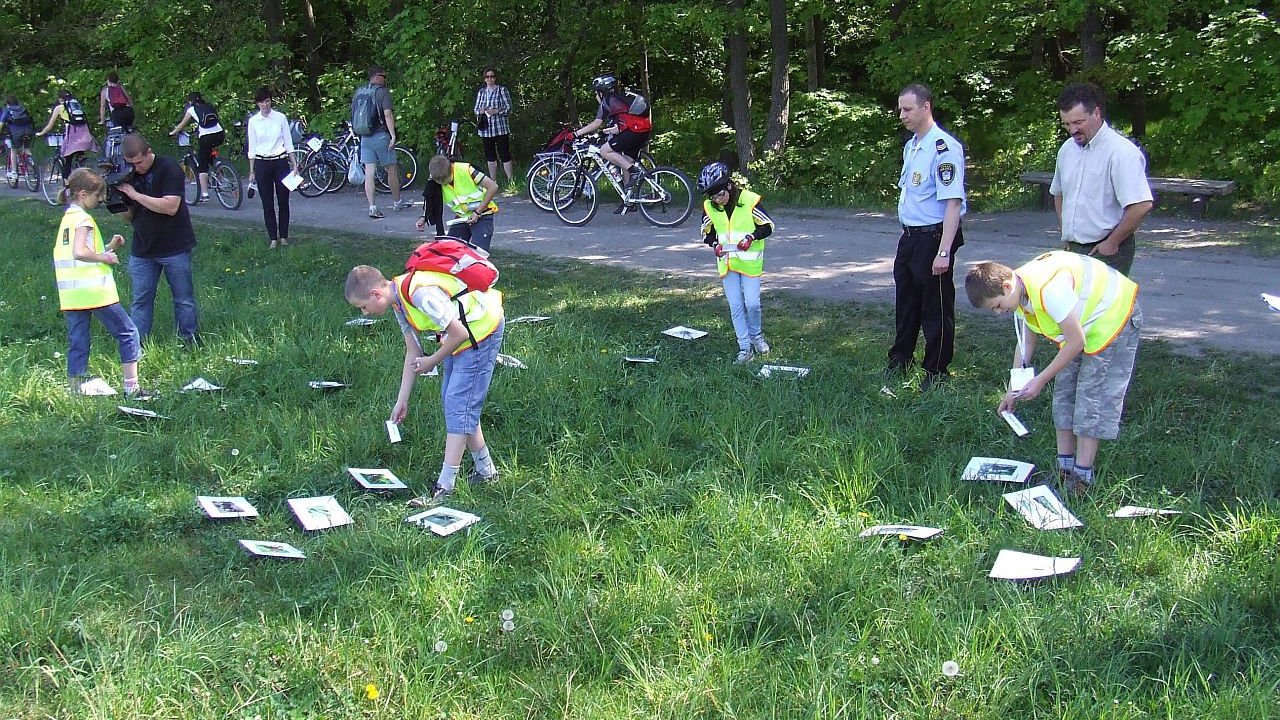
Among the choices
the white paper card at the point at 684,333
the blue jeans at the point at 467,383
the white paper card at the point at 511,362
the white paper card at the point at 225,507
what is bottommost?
the white paper card at the point at 225,507

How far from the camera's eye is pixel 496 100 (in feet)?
50.4

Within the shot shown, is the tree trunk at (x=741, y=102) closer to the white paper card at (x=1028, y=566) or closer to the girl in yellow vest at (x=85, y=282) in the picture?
the girl in yellow vest at (x=85, y=282)

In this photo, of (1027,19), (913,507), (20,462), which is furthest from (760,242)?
(1027,19)

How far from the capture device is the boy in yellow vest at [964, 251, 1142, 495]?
4.69 meters

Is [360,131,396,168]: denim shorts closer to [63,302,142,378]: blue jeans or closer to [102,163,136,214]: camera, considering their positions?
[102,163,136,214]: camera

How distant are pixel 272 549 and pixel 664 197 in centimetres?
897

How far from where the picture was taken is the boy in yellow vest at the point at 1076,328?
15.4ft

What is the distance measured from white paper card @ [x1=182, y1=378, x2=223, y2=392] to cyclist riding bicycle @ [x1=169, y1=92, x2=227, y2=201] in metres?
9.04

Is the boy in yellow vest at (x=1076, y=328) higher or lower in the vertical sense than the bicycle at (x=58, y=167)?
lower

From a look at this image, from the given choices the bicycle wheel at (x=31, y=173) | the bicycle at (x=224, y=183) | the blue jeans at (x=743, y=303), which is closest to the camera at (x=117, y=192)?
the blue jeans at (x=743, y=303)

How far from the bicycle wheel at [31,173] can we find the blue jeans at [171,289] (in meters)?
12.3

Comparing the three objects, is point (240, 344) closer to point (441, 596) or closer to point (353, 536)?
point (353, 536)

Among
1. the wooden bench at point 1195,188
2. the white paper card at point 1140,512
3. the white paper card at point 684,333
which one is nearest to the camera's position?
the white paper card at point 1140,512

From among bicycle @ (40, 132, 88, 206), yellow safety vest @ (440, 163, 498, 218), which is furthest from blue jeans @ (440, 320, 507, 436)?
bicycle @ (40, 132, 88, 206)
